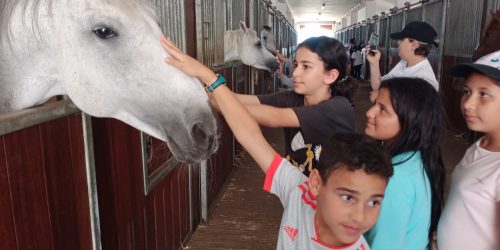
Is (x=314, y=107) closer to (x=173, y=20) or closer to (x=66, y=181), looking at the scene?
(x=66, y=181)

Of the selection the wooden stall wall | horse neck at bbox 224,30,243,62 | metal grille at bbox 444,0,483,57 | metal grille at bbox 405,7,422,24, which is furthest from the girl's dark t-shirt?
metal grille at bbox 405,7,422,24

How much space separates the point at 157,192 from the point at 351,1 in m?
21.5

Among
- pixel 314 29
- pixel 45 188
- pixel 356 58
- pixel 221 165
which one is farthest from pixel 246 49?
pixel 314 29

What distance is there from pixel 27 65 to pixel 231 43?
3.24 metres

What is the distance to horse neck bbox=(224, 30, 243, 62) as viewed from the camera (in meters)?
4.38

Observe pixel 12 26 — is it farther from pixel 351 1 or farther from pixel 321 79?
pixel 351 1

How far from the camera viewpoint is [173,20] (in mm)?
2385

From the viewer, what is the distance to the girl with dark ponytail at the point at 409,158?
1182 millimetres

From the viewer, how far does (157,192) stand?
2.25 m

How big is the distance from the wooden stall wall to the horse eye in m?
0.29

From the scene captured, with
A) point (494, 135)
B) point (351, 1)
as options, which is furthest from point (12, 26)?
point (351, 1)

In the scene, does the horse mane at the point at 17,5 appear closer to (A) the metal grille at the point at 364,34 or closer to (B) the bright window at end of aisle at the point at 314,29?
(A) the metal grille at the point at 364,34

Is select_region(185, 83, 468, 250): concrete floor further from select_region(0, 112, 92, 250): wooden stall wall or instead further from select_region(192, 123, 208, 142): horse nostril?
select_region(192, 123, 208, 142): horse nostril

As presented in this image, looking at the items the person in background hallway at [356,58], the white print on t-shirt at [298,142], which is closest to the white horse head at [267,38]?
the white print on t-shirt at [298,142]
